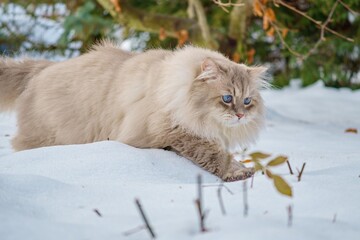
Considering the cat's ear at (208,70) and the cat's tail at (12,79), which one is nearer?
the cat's ear at (208,70)

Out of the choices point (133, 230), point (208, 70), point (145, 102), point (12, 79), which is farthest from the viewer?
point (12, 79)

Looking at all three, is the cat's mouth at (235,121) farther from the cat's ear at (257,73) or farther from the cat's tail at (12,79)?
the cat's tail at (12,79)

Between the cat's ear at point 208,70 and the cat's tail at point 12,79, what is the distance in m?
1.36

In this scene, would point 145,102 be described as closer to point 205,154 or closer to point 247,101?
point 205,154

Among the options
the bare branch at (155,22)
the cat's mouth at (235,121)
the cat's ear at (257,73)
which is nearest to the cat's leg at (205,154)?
the cat's mouth at (235,121)

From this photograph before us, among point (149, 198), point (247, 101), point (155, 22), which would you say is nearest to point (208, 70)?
point (247, 101)

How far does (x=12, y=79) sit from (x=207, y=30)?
9.20 ft

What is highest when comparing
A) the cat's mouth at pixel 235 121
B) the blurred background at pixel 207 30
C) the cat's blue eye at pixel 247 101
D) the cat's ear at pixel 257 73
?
the cat's ear at pixel 257 73

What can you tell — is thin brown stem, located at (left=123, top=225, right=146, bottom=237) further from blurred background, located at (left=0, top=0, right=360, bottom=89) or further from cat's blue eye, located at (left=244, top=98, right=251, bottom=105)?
blurred background, located at (left=0, top=0, right=360, bottom=89)

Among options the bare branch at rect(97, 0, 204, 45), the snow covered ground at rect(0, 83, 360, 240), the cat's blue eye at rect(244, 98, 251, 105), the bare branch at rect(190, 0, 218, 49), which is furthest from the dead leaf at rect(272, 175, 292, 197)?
the bare branch at rect(97, 0, 204, 45)

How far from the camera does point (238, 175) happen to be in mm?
2891

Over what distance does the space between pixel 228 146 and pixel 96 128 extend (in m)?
0.83

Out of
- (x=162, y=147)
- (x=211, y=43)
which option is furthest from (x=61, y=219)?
(x=211, y=43)

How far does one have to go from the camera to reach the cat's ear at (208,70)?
Result: 300cm
